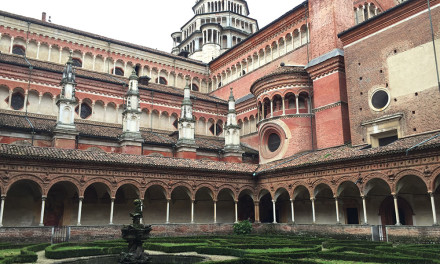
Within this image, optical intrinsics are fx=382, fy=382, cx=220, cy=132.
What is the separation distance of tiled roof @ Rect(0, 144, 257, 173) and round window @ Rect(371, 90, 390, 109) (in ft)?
34.6

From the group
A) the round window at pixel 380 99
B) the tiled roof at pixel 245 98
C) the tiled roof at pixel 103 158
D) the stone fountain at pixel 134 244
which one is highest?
the tiled roof at pixel 245 98

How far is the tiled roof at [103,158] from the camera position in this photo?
21.3 meters

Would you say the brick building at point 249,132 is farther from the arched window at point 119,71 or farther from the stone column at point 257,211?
the stone column at point 257,211

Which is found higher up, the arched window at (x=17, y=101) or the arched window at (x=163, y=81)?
the arched window at (x=163, y=81)

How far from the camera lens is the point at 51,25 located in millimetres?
39031

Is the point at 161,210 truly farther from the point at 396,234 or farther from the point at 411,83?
the point at 411,83

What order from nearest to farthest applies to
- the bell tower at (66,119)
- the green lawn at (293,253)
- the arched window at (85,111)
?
the green lawn at (293,253) → the bell tower at (66,119) → the arched window at (85,111)

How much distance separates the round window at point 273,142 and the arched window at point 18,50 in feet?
83.2

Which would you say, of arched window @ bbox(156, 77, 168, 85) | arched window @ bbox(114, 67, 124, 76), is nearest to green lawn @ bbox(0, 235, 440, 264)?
arched window @ bbox(114, 67, 124, 76)

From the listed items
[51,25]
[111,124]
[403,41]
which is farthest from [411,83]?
[51,25]

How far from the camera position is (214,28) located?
5547 cm

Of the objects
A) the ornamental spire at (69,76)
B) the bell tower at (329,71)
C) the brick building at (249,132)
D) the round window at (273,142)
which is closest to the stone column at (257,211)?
the brick building at (249,132)

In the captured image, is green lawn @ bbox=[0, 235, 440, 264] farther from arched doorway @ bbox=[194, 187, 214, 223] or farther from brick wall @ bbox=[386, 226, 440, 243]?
arched doorway @ bbox=[194, 187, 214, 223]

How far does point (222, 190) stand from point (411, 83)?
52.4 feet
